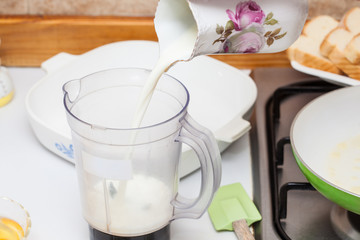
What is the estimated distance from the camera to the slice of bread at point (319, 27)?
0.98 metres

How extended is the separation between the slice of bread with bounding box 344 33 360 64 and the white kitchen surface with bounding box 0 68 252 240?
8.4 inches

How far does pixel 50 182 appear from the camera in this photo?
2.60 ft

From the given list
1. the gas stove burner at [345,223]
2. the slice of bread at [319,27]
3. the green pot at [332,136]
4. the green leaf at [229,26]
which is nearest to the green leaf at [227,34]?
the green leaf at [229,26]

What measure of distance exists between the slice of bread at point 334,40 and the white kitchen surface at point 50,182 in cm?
21

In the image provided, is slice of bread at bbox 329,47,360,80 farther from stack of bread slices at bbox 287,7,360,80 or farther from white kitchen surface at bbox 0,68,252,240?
white kitchen surface at bbox 0,68,252,240

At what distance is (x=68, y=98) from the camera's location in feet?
2.00

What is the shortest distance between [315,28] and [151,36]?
32cm

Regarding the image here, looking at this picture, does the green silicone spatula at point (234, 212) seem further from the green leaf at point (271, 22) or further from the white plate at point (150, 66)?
the green leaf at point (271, 22)

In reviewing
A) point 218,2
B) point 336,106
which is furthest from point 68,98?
point 336,106

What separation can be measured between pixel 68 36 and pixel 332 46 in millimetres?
505

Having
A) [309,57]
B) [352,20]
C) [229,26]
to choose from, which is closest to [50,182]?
[229,26]

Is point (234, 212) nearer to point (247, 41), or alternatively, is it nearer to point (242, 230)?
point (242, 230)

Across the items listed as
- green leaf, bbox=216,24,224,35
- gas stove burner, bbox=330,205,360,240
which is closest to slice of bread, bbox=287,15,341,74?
gas stove burner, bbox=330,205,360,240

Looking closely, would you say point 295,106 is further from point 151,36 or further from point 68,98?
point 68,98
